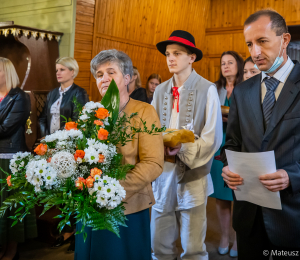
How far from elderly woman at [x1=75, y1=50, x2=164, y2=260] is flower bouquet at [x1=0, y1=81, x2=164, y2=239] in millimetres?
229

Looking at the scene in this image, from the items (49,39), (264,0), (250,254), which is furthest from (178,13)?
(250,254)

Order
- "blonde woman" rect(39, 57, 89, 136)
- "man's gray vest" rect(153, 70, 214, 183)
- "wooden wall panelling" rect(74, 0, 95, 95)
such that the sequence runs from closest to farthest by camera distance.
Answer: "man's gray vest" rect(153, 70, 214, 183)
"blonde woman" rect(39, 57, 89, 136)
"wooden wall panelling" rect(74, 0, 95, 95)

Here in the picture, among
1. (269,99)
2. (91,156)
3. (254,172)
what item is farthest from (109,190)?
(269,99)

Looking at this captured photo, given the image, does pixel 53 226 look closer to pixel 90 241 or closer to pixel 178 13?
pixel 90 241

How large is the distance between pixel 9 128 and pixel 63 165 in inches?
68.3

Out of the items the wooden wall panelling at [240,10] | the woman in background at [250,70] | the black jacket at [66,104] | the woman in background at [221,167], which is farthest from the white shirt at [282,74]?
the wooden wall panelling at [240,10]

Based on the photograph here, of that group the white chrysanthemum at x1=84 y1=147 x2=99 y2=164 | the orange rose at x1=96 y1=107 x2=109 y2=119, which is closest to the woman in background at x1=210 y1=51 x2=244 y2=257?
the orange rose at x1=96 y1=107 x2=109 y2=119

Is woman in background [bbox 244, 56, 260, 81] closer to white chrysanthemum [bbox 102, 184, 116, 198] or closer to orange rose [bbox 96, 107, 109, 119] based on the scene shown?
orange rose [bbox 96, 107, 109, 119]

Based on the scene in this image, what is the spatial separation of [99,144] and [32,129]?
2635 mm

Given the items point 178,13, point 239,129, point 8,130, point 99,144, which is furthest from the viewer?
point 178,13

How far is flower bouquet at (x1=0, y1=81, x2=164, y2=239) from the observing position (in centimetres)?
111

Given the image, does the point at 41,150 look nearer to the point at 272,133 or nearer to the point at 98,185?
the point at 98,185

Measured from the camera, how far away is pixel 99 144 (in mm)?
1189

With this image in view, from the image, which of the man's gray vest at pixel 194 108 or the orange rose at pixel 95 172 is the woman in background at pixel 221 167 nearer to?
the man's gray vest at pixel 194 108
